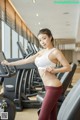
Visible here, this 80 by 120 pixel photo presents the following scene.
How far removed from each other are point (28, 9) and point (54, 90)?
6.96 m

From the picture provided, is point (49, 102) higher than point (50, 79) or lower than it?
lower

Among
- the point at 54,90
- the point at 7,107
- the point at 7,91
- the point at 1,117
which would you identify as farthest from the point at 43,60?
the point at 7,91

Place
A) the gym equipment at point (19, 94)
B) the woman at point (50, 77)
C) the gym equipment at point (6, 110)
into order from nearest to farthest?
the woman at point (50, 77), the gym equipment at point (6, 110), the gym equipment at point (19, 94)

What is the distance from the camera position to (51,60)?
2584 mm

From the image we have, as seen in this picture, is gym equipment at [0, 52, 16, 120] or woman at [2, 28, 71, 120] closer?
woman at [2, 28, 71, 120]

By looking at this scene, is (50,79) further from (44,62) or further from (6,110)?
(6,110)

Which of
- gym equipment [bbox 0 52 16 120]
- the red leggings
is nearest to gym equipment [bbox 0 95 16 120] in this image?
gym equipment [bbox 0 52 16 120]

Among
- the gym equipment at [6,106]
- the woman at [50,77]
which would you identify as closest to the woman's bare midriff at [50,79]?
the woman at [50,77]

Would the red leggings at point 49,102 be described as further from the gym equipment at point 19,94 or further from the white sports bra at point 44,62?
the gym equipment at point 19,94

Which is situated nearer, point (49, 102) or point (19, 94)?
point (49, 102)

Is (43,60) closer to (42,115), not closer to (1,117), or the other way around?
(42,115)

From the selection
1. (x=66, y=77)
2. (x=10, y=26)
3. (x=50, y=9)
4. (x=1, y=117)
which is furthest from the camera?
(x=10, y=26)

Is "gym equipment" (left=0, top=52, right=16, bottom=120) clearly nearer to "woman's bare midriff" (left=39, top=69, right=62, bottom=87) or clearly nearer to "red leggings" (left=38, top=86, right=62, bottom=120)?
"red leggings" (left=38, top=86, right=62, bottom=120)

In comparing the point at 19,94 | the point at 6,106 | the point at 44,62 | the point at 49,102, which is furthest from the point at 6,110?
the point at 19,94
